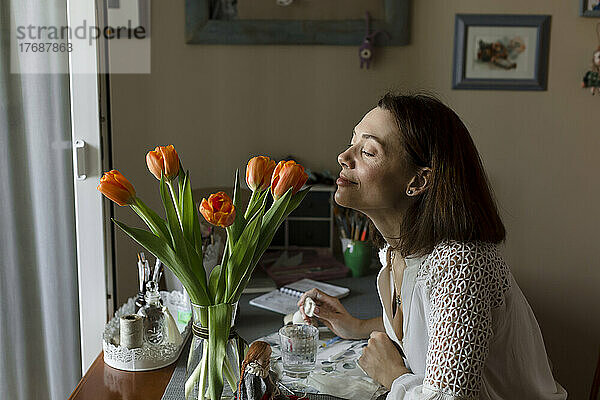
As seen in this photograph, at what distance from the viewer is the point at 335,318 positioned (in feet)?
5.21

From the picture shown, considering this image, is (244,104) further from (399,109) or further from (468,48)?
(399,109)

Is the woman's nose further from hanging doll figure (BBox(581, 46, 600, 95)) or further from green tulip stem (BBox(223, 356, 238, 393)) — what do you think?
hanging doll figure (BBox(581, 46, 600, 95))

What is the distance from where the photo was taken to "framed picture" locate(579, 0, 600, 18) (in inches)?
95.1

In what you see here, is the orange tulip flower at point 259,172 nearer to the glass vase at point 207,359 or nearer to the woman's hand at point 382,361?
the glass vase at point 207,359

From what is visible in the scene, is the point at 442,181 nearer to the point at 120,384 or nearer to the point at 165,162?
the point at 165,162

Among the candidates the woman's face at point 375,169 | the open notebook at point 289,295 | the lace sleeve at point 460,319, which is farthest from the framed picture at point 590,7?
the lace sleeve at point 460,319

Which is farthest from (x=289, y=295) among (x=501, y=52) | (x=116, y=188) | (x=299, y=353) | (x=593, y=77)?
(x=593, y=77)

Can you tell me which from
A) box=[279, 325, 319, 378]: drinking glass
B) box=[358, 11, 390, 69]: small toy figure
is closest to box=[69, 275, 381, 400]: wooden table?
box=[279, 325, 319, 378]: drinking glass

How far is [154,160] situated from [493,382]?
2.58ft

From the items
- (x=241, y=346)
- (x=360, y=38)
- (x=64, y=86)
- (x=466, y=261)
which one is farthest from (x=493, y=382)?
(x=360, y=38)

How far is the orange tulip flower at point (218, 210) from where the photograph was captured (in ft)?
3.22

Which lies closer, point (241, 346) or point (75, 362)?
point (241, 346)

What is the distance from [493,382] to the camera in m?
1.28

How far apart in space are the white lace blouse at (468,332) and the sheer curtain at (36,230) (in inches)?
35.7
